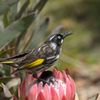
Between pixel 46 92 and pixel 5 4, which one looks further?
pixel 5 4

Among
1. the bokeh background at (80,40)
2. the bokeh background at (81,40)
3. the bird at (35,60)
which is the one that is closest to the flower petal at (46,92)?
the bird at (35,60)

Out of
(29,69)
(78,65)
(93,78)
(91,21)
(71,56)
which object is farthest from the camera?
(91,21)

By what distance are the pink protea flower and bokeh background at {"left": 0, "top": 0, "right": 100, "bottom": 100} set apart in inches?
20.9

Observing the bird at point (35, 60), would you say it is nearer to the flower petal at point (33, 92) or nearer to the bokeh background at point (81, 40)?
the flower petal at point (33, 92)

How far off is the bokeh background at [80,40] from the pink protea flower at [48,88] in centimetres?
53

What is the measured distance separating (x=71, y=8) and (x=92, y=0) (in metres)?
0.38

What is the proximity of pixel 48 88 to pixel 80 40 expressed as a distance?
2.22 meters

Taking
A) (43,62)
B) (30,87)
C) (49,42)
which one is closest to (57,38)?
(49,42)

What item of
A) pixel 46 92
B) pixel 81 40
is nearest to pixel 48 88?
pixel 46 92

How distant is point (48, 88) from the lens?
907mm

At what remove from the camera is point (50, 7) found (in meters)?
3.81

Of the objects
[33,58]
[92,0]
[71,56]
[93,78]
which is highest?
[92,0]

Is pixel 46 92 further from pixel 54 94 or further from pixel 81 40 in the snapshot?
pixel 81 40

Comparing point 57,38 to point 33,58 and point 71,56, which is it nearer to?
point 33,58
